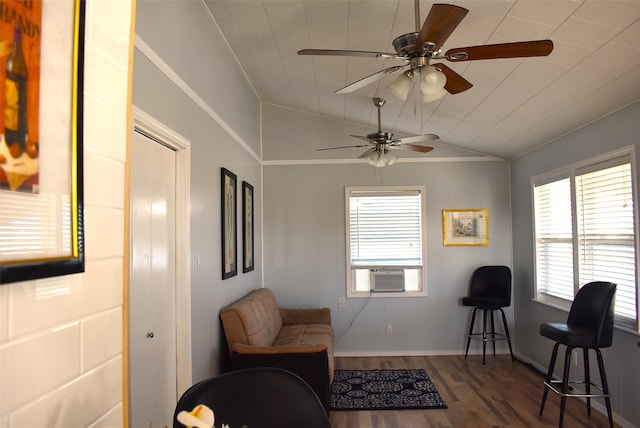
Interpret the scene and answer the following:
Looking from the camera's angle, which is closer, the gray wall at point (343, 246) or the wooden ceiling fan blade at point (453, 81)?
the wooden ceiling fan blade at point (453, 81)

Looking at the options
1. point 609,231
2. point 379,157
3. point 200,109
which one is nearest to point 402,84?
point 200,109

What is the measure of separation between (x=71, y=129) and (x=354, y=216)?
4.81 meters

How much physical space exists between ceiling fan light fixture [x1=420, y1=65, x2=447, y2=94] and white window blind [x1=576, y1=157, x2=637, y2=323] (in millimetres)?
2127

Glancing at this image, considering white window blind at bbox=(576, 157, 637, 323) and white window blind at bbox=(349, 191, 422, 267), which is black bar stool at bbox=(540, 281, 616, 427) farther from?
white window blind at bbox=(349, 191, 422, 267)

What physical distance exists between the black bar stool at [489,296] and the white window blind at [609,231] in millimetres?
1218

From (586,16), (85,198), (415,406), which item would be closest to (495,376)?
(415,406)

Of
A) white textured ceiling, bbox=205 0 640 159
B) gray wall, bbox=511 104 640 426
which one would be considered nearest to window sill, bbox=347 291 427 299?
gray wall, bbox=511 104 640 426

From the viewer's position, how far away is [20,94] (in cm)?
67

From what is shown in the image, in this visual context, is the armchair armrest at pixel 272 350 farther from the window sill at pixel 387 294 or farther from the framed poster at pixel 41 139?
the framed poster at pixel 41 139

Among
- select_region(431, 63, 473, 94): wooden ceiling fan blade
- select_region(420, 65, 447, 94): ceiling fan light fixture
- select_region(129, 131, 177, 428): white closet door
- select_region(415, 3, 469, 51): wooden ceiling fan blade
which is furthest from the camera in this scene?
select_region(431, 63, 473, 94): wooden ceiling fan blade

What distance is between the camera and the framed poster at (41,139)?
64cm

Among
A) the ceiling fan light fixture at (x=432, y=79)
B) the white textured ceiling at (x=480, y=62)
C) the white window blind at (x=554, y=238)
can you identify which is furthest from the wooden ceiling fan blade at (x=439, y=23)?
the white window blind at (x=554, y=238)

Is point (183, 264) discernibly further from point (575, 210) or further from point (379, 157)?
point (575, 210)

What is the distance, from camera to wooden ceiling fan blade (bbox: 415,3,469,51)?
5.55 ft
